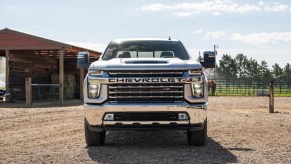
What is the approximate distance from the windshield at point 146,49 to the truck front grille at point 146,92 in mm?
1621

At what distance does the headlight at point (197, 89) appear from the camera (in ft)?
22.6

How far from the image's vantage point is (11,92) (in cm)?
2323

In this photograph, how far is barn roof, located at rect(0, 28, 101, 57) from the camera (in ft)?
69.5

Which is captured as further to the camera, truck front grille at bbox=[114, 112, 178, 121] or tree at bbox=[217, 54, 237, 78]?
tree at bbox=[217, 54, 237, 78]

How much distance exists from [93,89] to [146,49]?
208cm

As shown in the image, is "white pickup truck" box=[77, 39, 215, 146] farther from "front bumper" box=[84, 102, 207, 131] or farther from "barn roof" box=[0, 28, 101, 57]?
"barn roof" box=[0, 28, 101, 57]

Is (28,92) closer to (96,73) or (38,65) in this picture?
(38,65)

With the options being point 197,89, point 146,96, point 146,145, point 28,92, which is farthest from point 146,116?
point 28,92

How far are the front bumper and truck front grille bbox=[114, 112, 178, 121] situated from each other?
0.05 m

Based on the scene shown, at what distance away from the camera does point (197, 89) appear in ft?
22.7

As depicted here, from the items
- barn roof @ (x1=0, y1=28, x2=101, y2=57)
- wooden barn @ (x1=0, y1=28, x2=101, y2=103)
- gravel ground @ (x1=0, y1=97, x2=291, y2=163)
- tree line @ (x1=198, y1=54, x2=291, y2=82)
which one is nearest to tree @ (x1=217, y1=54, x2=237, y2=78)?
tree line @ (x1=198, y1=54, x2=291, y2=82)

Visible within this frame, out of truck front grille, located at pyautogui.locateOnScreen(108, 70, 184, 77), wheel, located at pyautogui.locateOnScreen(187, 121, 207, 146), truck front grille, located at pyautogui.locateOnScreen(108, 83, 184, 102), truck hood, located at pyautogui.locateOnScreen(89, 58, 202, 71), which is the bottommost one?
wheel, located at pyautogui.locateOnScreen(187, 121, 207, 146)

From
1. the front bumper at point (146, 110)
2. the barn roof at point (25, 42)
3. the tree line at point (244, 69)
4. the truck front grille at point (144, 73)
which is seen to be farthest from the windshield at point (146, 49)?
the tree line at point (244, 69)

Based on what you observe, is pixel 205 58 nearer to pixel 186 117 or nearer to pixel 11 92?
pixel 186 117
